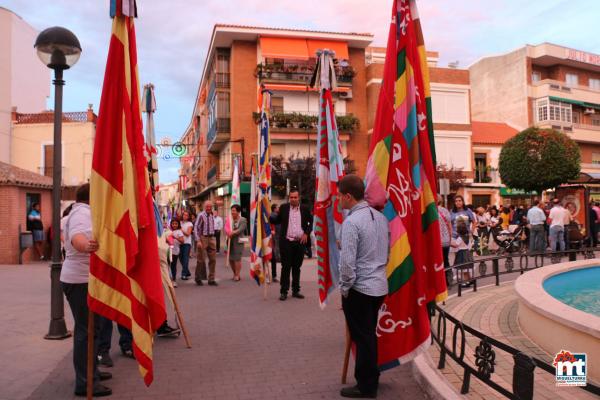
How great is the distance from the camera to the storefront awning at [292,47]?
32375 mm

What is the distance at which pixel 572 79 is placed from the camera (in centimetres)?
4466

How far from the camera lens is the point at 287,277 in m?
9.59

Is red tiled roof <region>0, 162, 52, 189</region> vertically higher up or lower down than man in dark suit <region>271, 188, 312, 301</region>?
higher up

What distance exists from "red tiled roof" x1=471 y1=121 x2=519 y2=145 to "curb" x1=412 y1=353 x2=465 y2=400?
117 ft

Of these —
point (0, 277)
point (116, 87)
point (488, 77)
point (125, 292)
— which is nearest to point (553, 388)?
point (125, 292)

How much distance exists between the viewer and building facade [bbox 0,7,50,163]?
33.5 meters

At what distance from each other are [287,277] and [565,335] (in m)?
5.31

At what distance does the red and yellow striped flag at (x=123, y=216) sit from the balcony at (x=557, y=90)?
141 ft

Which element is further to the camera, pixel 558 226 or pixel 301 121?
pixel 301 121

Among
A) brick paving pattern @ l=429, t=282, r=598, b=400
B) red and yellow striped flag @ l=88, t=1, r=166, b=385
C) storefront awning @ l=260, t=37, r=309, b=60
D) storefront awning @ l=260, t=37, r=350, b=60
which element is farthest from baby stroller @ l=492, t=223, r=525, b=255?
storefront awning @ l=260, t=37, r=309, b=60

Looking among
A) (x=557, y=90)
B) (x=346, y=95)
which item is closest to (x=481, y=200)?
(x=557, y=90)

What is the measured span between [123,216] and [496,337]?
15.8 feet

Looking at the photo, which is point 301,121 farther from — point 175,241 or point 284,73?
point 175,241

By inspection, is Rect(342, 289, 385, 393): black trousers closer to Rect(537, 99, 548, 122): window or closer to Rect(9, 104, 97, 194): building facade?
Rect(9, 104, 97, 194): building facade
